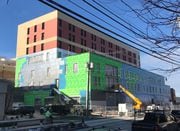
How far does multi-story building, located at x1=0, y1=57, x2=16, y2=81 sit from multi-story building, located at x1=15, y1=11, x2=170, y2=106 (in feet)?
41.3

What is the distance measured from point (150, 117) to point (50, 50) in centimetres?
6243

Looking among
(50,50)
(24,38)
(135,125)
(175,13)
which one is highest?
(24,38)

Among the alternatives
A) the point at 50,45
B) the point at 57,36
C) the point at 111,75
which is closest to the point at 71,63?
the point at 111,75

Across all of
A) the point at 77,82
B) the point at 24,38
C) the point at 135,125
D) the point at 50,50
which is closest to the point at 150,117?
the point at 135,125

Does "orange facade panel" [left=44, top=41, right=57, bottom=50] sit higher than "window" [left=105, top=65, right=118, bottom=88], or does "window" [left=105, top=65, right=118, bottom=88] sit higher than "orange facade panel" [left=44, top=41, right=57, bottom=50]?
"orange facade panel" [left=44, top=41, right=57, bottom=50]

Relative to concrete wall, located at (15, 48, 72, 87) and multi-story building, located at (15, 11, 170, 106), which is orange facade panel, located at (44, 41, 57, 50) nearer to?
multi-story building, located at (15, 11, 170, 106)

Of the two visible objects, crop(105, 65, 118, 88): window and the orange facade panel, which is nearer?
crop(105, 65, 118, 88): window

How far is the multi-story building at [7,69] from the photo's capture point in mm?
98438

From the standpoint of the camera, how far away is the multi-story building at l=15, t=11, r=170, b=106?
68875mm

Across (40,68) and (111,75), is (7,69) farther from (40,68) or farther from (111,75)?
(111,75)

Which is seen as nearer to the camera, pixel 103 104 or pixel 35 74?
pixel 103 104

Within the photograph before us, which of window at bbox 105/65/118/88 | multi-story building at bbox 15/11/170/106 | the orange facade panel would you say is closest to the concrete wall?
multi-story building at bbox 15/11/170/106

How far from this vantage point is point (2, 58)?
109438 mm

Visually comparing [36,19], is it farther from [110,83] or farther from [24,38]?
[110,83]
